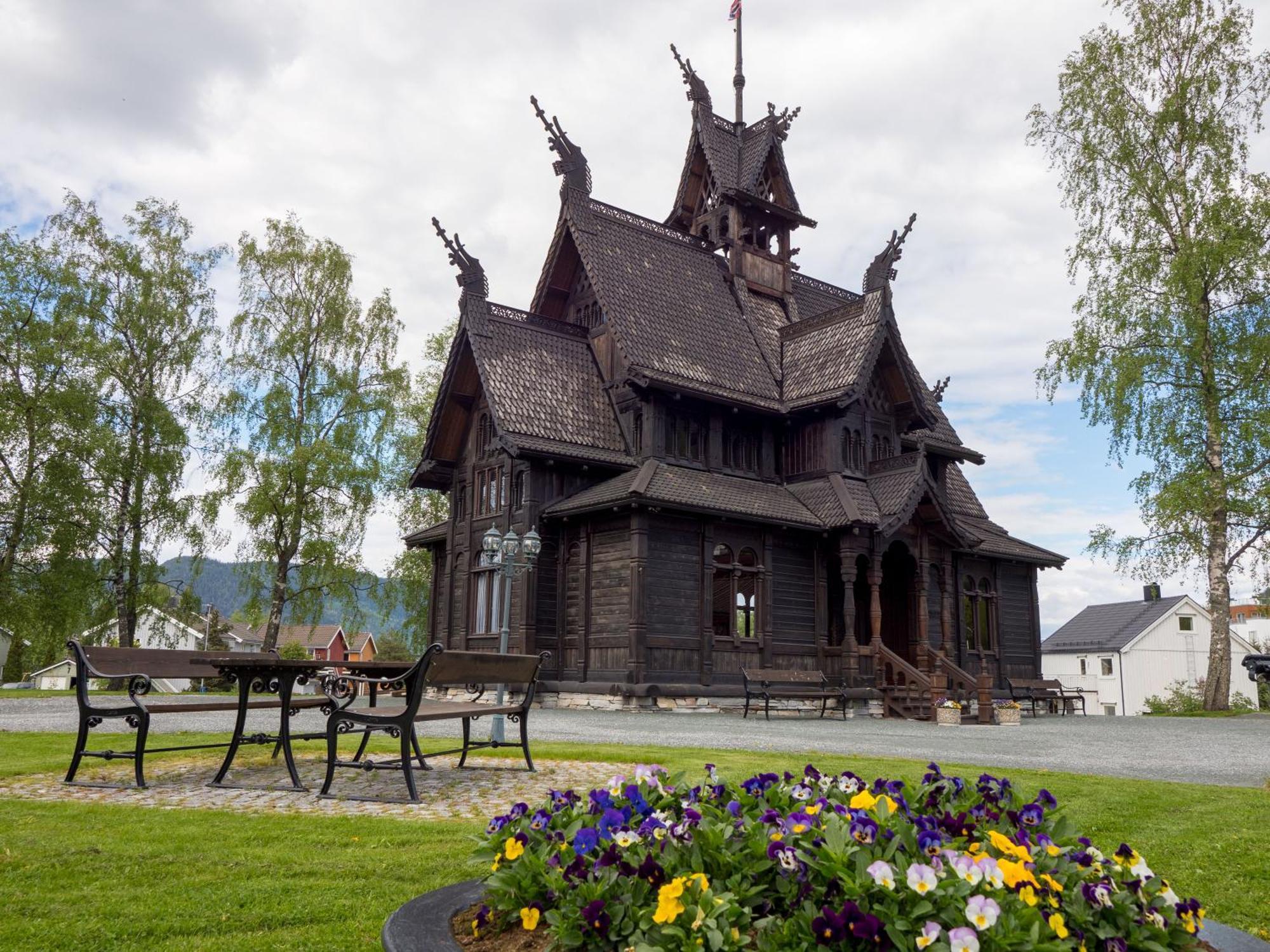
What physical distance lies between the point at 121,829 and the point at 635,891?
4.43 meters

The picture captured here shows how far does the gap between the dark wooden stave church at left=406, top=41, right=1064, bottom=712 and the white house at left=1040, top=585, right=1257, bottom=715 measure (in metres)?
26.3

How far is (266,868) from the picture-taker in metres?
5.02

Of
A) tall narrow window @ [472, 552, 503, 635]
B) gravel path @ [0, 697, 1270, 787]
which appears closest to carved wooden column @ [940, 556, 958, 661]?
gravel path @ [0, 697, 1270, 787]

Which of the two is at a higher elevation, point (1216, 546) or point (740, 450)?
point (740, 450)

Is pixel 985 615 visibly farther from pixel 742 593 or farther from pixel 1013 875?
pixel 1013 875

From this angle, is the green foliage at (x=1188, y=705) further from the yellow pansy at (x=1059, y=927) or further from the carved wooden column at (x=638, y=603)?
the yellow pansy at (x=1059, y=927)

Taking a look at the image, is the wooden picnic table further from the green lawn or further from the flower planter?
the flower planter

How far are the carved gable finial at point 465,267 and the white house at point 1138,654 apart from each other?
129 ft

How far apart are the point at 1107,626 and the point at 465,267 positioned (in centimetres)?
4442

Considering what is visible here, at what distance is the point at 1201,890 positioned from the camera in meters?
5.00

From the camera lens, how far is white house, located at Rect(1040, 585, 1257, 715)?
166ft

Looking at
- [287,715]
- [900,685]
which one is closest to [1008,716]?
[900,685]

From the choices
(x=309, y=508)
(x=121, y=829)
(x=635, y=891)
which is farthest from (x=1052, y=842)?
(x=309, y=508)

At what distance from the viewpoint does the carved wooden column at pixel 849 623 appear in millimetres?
21734
